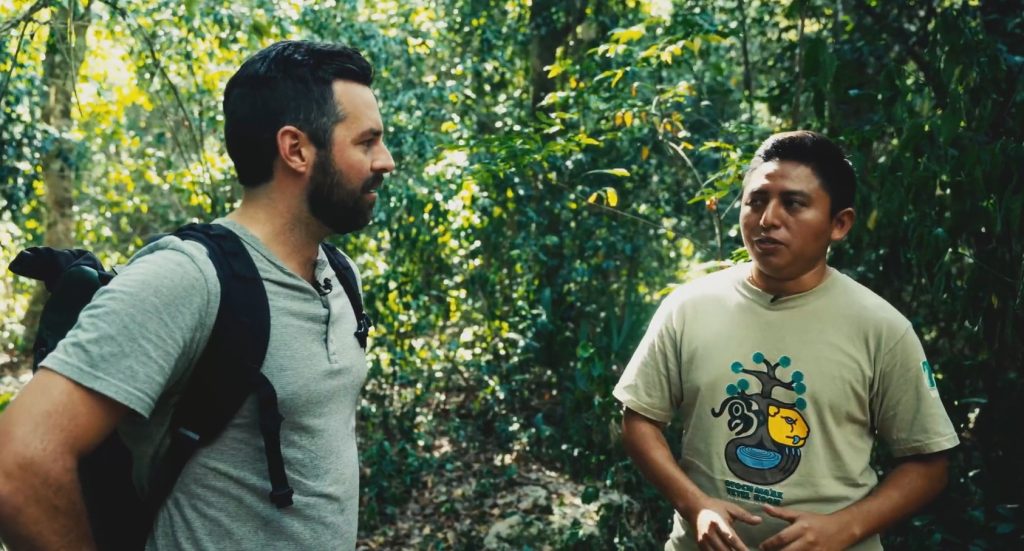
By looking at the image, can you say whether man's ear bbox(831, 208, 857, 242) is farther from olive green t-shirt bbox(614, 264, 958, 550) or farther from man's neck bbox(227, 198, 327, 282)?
man's neck bbox(227, 198, 327, 282)

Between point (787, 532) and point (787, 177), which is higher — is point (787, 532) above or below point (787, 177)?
below

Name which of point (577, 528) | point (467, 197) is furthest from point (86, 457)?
point (467, 197)

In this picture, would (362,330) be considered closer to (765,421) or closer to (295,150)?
(295,150)

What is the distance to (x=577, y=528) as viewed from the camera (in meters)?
4.82

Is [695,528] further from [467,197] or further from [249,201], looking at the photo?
[467,197]

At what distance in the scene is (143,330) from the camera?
1.41m

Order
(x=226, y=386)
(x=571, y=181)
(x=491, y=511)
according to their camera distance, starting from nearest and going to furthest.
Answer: (x=226, y=386)
(x=491, y=511)
(x=571, y=181)

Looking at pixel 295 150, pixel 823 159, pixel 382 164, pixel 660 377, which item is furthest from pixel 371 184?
pixel 823 159

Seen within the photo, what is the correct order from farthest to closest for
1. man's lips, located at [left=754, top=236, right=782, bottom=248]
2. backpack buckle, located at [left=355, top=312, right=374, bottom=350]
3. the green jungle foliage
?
the green jungle foliage
man's lips, located at [left=754, top=236, right=782, bottom=248]
backpack buckle, located at [left=355, top=312, right=374, bottom=350]

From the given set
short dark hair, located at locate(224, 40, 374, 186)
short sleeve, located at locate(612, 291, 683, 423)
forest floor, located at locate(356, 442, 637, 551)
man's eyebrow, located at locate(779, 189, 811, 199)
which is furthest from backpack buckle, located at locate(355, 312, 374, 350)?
forest floor, located at locate(356, 442, 637, 551)

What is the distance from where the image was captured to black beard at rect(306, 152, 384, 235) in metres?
1.83

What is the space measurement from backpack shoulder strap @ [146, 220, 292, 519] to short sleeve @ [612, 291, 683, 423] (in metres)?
1.00

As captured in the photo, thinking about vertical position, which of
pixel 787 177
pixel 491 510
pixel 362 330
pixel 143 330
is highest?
pixel 787 177

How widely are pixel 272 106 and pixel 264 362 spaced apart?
0.59 meters
